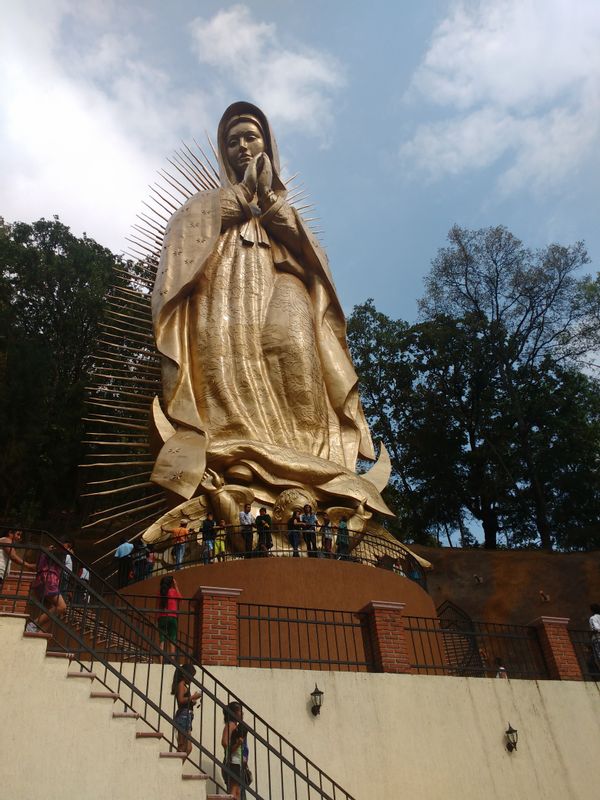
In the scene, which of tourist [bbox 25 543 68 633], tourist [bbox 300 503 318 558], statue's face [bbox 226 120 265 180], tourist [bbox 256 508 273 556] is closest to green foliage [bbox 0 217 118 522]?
statue's face [bbox 226 120 265 180]

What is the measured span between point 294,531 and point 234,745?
5501 millimetres

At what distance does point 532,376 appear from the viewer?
2592 cm

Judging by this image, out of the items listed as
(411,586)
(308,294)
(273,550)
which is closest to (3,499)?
(308,294)

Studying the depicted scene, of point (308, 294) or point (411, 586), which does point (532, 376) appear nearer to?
point (308, 294)

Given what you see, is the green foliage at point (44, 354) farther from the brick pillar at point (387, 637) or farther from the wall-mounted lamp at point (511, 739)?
the wall-mounted lamp at point (511, 739)

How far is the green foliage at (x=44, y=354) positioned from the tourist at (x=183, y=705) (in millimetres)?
14831

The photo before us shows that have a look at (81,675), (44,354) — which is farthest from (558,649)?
(44,354)

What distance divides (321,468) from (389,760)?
21.7 ft

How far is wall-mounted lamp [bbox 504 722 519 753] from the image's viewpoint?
7953 mm

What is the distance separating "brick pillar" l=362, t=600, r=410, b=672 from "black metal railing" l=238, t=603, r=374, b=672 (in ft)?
0.45

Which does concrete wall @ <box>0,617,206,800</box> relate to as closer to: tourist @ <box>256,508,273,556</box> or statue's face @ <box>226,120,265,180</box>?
tourist @ <box>256,508,273,556</box>

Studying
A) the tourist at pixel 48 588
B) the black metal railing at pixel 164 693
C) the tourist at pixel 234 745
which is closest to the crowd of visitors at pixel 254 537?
the black metal railing at pixel 164 693

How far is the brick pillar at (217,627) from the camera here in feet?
24.6

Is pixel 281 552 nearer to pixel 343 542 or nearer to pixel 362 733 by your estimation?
pixel 343 542
